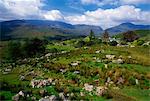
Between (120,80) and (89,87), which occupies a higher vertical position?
(89,87)

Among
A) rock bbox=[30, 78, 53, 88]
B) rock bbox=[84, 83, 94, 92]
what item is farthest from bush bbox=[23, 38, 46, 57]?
rock bbox=[84, 83, 94, 92]

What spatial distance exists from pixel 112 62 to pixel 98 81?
9795mm

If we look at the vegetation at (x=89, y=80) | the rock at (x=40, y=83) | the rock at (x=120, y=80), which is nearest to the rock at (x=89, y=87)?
the vegetation at (x=89, y=80)

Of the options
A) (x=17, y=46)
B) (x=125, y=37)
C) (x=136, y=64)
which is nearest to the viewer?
(x=136, y=64)

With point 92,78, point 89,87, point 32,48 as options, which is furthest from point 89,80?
point 32,48

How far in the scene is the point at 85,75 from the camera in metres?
42.0

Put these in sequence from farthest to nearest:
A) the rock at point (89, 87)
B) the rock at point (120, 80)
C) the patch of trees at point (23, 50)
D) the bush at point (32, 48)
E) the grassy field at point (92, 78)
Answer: the bush at point (32, 48) < the patch of trees at point (23, 50) < the rock at point (120, 80) < the rock at point (89, 87) < the grassy field at point (92, 78)

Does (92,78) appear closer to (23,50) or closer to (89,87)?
(89,87)

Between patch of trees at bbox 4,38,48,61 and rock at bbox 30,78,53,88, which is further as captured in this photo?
patch of trees at bbox 4,38,48,61

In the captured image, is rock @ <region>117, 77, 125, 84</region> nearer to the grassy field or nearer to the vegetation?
the vegetation

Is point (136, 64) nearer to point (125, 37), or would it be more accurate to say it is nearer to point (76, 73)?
point (76, 73)

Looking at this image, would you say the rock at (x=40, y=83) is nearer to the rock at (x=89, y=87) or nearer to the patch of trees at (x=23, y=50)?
the rock at (x=89, y=87)

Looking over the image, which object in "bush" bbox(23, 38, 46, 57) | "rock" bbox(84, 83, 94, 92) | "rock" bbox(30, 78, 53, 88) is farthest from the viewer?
"bush" bbox(23, 38, 46, 57)

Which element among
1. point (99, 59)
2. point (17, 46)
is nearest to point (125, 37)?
point (17, 46)
